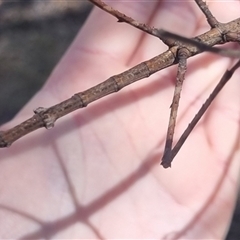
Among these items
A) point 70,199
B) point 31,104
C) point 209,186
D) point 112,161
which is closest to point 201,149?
point 209,186

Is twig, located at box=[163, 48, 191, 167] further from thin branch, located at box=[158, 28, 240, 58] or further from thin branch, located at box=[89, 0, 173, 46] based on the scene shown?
thin branch, located at box=[158, 28, 240, 58]

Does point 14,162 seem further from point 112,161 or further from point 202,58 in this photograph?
point 202,58

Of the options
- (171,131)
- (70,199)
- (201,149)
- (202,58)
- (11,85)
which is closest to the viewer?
(171,131)

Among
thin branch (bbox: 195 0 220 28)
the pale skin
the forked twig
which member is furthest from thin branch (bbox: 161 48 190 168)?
the pale skin

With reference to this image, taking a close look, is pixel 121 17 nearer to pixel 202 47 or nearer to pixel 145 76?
pixel 145 76

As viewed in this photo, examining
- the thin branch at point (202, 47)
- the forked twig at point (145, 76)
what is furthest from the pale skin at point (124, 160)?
the thin branch at point (202, 47)
